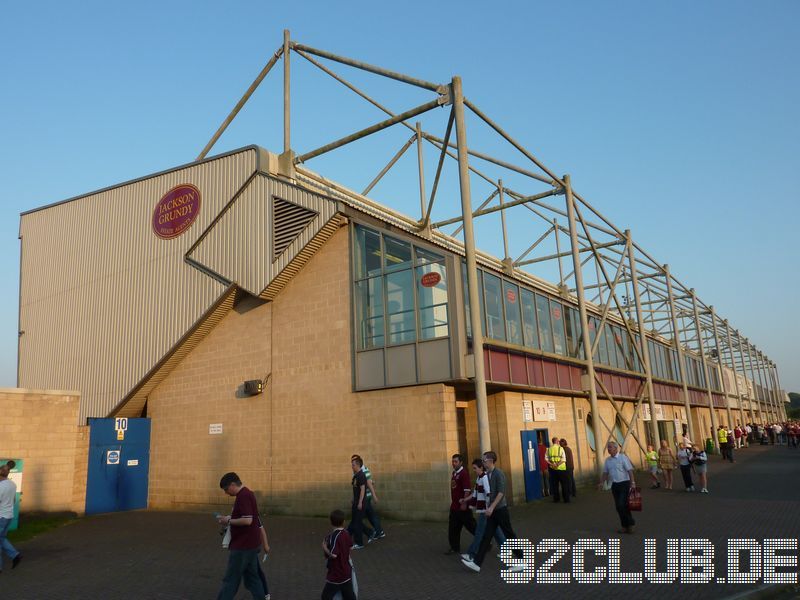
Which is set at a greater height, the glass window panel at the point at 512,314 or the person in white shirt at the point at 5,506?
the glass window panel at the point at 512,314

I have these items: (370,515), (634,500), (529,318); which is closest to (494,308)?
(529,318)

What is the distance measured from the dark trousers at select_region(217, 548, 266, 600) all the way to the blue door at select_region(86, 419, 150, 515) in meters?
14.0

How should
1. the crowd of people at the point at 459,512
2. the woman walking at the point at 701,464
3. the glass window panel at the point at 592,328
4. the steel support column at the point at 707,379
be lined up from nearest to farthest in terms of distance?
the crowd of people at the point at 459,512
the woman walking at the point at 701,464
the glass window panel at the point at 592,328
the steel support column at the point at 707,379

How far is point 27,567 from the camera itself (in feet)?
35.3

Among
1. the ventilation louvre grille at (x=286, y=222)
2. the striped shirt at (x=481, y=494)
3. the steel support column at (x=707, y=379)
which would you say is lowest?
the striped shirt at (x=481, y=494)

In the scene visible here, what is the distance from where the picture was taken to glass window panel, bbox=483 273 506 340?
16125 millimetres

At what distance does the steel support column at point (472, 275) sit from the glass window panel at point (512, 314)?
259 cm

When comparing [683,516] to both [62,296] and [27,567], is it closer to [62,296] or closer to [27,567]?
[27,567]

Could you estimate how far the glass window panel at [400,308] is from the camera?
49.8ft

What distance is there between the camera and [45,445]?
666 inches

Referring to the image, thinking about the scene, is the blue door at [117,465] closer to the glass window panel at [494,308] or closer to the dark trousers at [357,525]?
the dark trousers at [357,525]

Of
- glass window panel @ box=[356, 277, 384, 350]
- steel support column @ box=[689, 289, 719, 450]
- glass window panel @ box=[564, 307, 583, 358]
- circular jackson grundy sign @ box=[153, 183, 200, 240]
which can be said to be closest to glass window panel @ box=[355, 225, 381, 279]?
glass window panel @ box=[356, 277, 384, 350]

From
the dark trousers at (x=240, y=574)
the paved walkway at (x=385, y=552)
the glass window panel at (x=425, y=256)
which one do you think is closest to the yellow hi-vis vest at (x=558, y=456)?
the paved walkway at (x=385, y=552)

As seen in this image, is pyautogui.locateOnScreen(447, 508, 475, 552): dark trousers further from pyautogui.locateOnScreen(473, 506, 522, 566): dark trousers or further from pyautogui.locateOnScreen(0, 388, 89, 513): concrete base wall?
pyautogui.locateOnScreen(0, 388, 89, 513): concrete base wall
